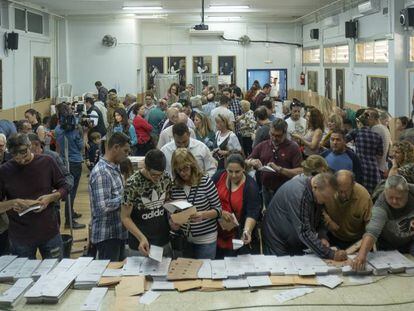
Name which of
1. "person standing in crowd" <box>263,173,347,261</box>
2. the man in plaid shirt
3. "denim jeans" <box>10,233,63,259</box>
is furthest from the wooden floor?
"person standing in crowd" <box>263,173,347,261</box>

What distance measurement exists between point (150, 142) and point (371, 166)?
15.6ft

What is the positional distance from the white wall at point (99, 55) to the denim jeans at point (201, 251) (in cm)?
1597

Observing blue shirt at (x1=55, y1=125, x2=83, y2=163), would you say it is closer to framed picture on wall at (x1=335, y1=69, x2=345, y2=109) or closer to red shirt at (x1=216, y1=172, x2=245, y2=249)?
red shirt at (x1=216, y1=172, x2=245, y2=249)

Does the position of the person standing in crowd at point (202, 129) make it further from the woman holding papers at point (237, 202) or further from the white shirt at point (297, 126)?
the woman holding papers at point (237, 202)

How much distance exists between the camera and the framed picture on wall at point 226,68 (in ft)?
73.6

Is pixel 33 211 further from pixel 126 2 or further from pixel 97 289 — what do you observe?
pixel 126 2

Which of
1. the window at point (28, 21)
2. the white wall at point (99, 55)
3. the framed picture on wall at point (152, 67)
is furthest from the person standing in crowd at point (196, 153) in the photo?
the framed picture on wall at point (152, 67)

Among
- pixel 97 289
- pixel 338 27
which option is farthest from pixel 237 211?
pixel 338 27

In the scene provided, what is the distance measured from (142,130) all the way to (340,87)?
769cm

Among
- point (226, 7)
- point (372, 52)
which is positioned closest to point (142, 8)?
point (226, 7)

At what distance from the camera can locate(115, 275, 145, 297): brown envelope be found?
391 cm

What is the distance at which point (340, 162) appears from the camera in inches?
256

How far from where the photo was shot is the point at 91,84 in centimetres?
2028

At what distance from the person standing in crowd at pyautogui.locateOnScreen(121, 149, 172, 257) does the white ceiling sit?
1172 centimetres
